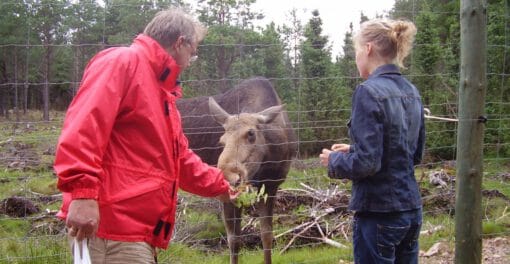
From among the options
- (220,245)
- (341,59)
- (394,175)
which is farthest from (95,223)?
(220,245)

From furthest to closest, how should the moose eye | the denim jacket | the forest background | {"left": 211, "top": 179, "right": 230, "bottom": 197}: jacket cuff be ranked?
1. the moose eye
2. the forest background
3. {"left": 211, "top": 179, "right": 230, "bottom": 197}: jacket cuff
4. the denim jacket

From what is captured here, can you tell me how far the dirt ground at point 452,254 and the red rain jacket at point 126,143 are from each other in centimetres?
403

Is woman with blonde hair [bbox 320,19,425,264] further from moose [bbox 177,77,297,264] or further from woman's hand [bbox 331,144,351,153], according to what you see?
moose [bbox 177,77,297,264]

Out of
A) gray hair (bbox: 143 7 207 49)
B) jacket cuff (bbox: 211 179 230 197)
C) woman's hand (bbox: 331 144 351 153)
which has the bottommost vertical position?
jacket cuff (bbox: 211 179 230 197)

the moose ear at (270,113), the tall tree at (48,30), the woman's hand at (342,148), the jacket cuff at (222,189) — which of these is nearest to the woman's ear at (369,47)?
the woman's hand at (342,148)

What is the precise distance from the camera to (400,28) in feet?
10.1

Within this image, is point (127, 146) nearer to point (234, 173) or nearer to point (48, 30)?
point (234, 173)

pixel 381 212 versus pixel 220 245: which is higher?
pixel 381 212

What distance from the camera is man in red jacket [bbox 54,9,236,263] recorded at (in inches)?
92.9

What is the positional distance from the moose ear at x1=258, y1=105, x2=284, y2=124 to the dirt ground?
2.41 m

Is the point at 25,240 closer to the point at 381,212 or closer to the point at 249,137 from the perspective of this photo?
the point at 249,137

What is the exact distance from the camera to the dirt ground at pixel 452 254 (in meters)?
5.82

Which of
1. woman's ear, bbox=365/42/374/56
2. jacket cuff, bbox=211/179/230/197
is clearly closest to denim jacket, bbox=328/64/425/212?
woman's ear, bbox=365/42/374/56

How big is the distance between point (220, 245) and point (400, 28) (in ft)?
17.4
